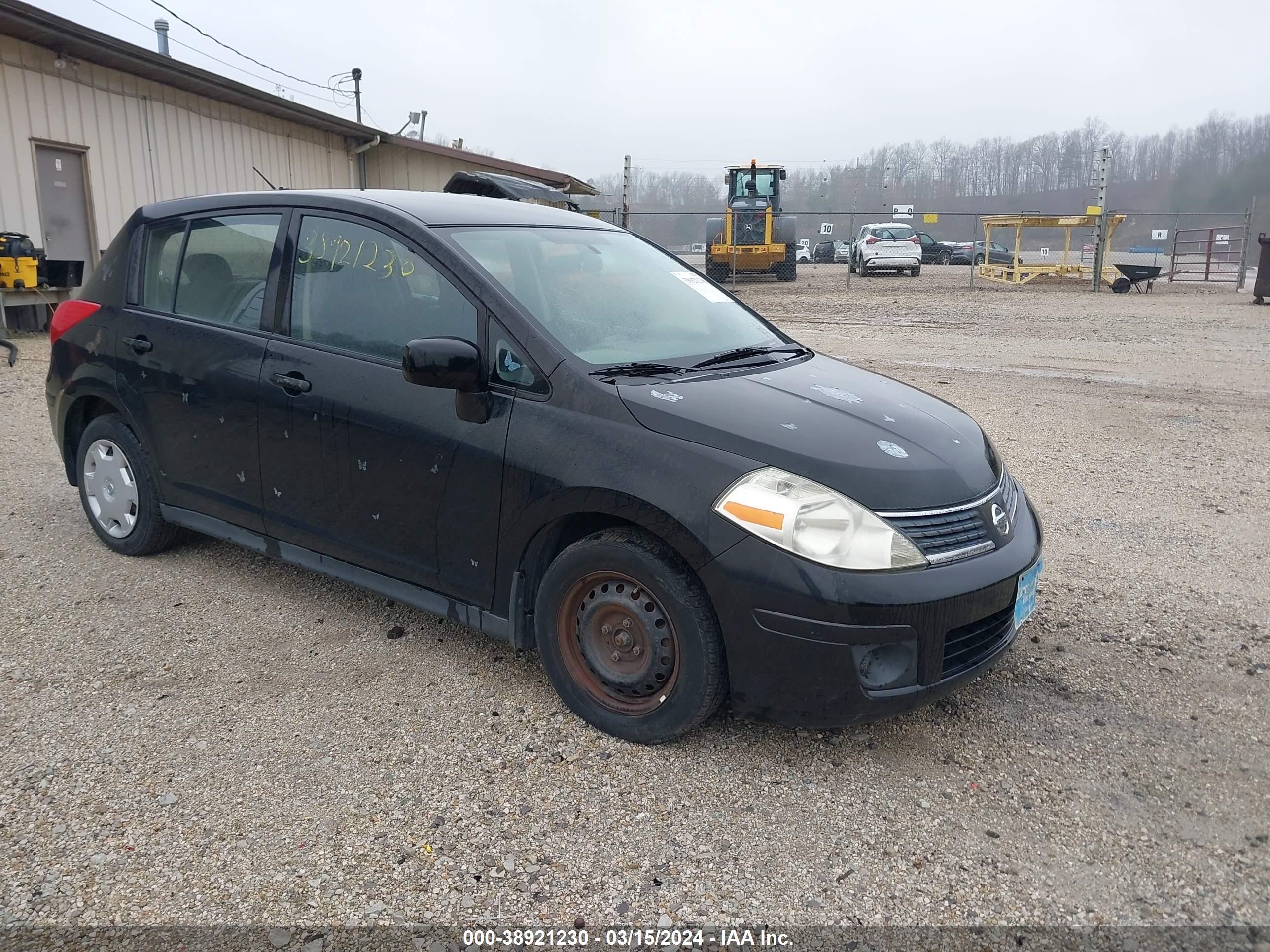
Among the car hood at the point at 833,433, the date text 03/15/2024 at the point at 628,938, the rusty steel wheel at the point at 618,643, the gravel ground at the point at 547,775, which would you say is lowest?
the date text 03/15/2024 at the point at 628,938

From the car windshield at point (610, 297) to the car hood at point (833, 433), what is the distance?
0.96 feet

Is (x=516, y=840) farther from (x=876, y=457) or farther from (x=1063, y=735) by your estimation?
(x=1063, y=735)

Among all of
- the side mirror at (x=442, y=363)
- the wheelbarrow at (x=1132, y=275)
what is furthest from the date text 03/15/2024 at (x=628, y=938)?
the wheelbarrow at (x=1132, y=275)

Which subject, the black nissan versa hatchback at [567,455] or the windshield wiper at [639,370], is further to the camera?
the windshield wiper at [639,370]

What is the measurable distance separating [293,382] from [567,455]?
127cm

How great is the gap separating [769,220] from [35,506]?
22894mm

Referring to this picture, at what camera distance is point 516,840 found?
2426 mm

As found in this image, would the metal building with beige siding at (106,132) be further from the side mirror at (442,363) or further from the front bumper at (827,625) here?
the front bumper at (827,625)

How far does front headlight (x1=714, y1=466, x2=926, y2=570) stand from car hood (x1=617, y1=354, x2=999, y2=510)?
41mm

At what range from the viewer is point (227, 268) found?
12.6 ft

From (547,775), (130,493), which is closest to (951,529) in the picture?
(547,775)

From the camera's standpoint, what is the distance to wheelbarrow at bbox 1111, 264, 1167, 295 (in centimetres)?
2186

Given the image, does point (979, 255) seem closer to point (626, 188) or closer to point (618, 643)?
point (626, 188)

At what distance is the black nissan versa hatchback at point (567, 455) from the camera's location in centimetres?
256
